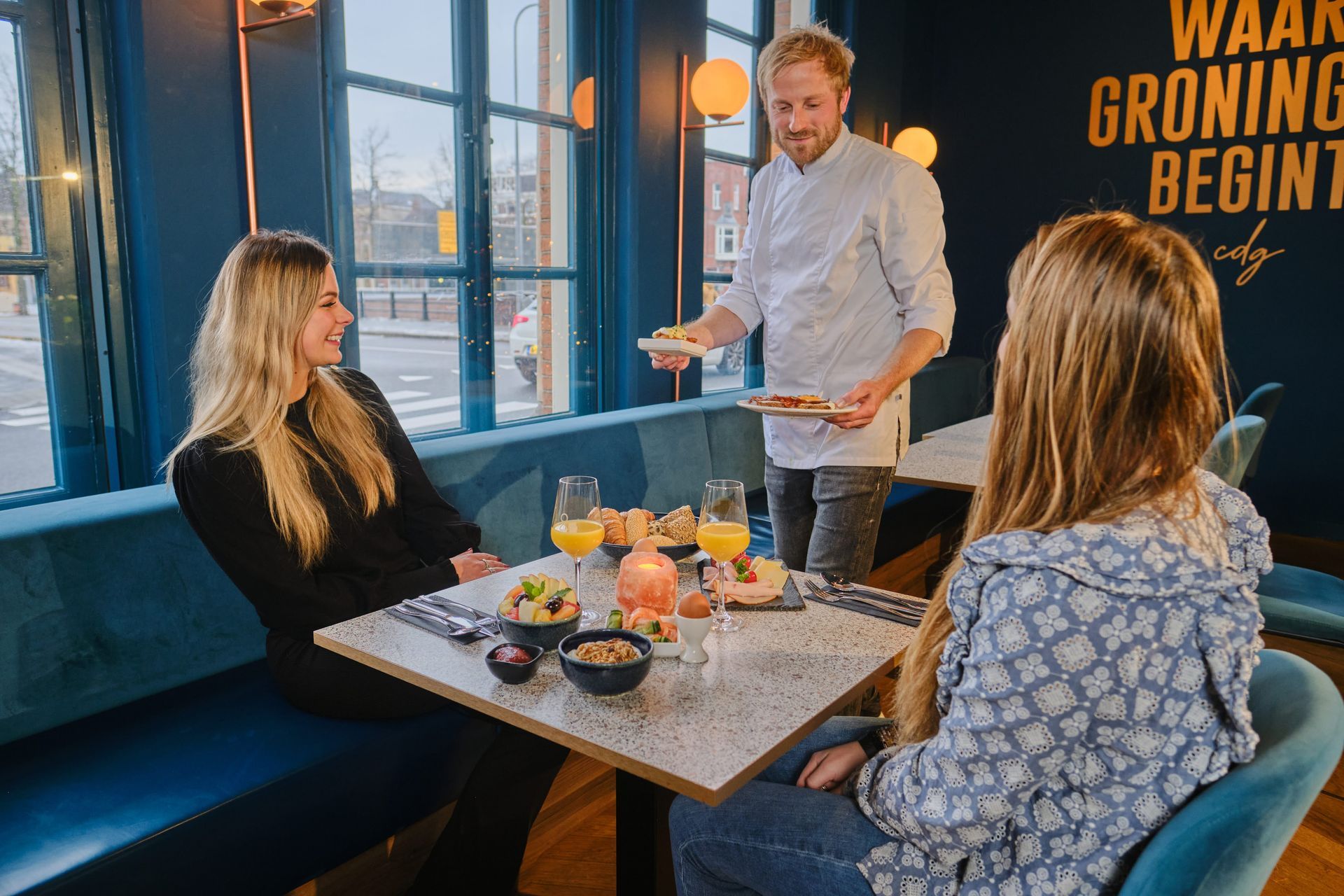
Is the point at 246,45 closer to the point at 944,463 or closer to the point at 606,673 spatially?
the point at 606,673

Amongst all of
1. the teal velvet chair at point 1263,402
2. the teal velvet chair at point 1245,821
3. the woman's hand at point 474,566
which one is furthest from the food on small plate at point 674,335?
the teal velvet chair at point 1263,402

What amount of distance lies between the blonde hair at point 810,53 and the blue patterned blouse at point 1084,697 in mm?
1466

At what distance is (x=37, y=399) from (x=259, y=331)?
3.23 ft

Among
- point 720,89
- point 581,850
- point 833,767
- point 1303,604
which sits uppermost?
point 720,89

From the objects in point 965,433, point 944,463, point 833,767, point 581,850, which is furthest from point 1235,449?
point 581,850

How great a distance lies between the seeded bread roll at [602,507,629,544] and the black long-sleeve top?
36cm

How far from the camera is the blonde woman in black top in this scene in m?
1.79

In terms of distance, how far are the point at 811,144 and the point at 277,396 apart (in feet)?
4.41

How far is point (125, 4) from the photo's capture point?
241cm

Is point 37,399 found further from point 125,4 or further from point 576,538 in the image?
point 576,538

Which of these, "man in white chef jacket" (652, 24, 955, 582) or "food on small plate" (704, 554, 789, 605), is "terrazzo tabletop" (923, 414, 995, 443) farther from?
"food on small plate" (704, 554, 789, 605)

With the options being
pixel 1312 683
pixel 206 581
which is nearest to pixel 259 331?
pixel 206 581

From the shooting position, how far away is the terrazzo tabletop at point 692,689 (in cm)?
114

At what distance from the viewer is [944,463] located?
9.71 ft
